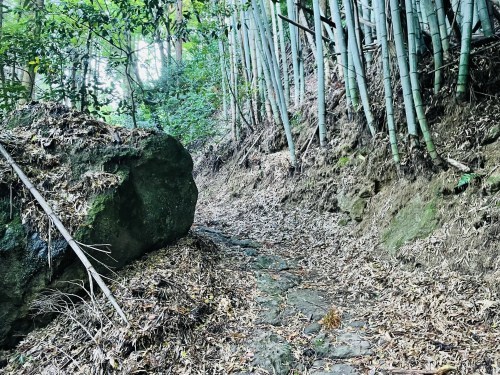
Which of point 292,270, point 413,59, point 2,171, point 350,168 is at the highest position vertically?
point 413,59

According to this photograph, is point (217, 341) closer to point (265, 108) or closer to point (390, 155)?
point (390, 155)

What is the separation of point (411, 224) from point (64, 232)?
2658 mm

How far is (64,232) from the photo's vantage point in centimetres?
267

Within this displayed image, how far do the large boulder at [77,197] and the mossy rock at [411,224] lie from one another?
1830 millimetres

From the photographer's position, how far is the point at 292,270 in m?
3.50

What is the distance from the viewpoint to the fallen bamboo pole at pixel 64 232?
2495mm

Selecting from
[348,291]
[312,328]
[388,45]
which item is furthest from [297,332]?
[388,45]

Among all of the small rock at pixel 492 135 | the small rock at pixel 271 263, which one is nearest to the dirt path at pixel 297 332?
the small rock at pixel 271 263

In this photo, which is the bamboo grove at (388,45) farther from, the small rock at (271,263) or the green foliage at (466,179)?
the small rock at (271,263)

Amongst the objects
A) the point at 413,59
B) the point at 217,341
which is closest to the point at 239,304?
the point at 217,341

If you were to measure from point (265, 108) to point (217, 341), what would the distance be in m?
5.66

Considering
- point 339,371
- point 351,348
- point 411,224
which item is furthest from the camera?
point 411,224

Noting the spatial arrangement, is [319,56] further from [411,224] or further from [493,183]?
[493,183]

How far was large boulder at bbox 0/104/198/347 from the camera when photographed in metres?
2.65
